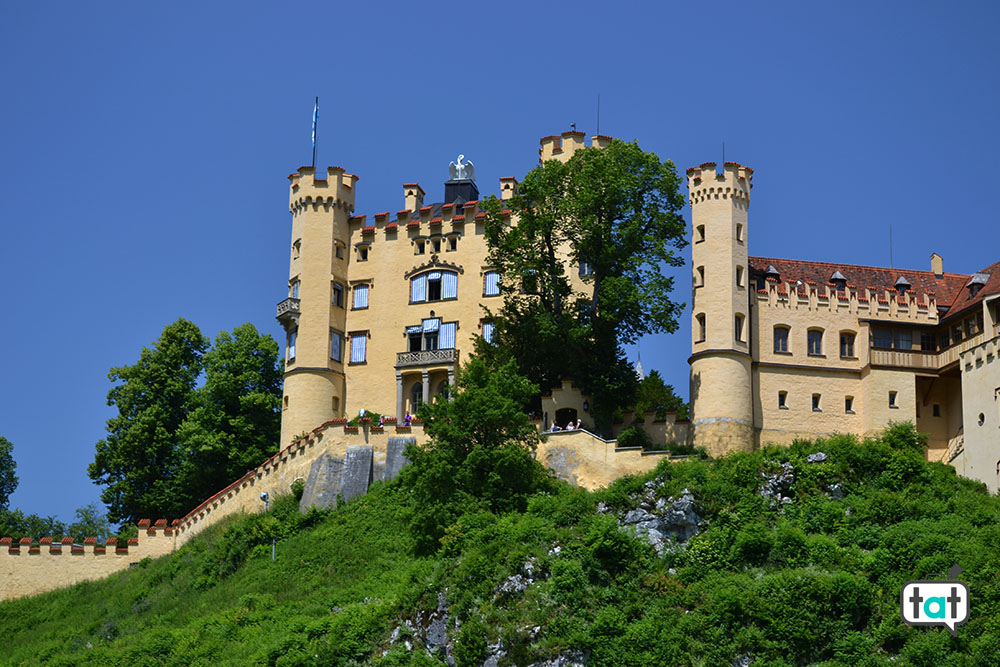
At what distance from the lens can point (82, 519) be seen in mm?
93250

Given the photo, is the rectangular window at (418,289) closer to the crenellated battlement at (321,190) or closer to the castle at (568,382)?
the castle at (568,382)

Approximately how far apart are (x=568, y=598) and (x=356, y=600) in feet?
30.1

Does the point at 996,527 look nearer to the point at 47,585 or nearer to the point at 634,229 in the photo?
the point at 634,229

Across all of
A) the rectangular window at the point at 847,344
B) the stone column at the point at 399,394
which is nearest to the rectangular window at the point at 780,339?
the rectangular window at the point at 847,344

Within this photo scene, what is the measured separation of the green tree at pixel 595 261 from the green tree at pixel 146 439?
18727mm

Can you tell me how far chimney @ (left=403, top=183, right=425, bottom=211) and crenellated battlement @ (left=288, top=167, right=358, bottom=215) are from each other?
10.1 feet

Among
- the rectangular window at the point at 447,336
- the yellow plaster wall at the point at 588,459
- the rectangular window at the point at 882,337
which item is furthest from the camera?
the rectangular window at the point at 447,336

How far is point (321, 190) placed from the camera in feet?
257

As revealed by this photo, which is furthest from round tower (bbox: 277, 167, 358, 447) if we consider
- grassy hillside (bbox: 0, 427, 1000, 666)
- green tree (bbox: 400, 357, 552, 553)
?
green tree (bbox: 400, 357, 552, 553)

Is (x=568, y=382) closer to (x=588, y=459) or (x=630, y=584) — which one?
(x=588, y=459)

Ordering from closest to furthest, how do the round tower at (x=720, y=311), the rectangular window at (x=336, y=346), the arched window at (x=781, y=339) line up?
1. the round tower at (x=720, y=311)
2. the arched window at (x=781, y=339)
3. the rectangular window at (x=336, y=346)

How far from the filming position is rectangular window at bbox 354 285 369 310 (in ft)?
256

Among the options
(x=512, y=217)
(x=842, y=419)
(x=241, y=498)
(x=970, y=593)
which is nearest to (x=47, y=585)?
(x=241, y=498)

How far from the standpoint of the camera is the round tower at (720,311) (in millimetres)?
64750
